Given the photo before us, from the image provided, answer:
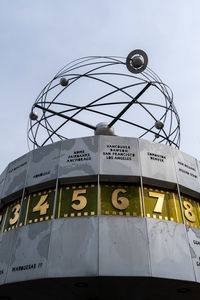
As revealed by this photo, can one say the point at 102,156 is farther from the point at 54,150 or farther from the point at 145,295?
the point at 145,295

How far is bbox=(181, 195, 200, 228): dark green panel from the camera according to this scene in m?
13.3

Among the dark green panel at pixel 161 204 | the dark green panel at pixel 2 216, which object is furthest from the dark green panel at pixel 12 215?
the dark green panel at pixel 161 204

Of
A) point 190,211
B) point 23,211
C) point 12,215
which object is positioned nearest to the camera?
point 23,211

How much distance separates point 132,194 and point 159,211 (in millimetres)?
1333

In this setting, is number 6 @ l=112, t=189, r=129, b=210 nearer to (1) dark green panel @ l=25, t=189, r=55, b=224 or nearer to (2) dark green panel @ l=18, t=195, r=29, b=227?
(1) dark green panel @ l=25, t=189, r=55, b=224

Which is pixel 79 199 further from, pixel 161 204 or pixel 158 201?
pixel 161 204

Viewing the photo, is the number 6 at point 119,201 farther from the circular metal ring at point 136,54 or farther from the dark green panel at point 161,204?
the circular metal ring at point 136,54

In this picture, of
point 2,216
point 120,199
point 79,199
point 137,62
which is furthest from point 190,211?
point 2,216

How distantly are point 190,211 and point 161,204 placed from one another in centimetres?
162

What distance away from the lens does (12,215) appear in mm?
14141

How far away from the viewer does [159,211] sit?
12.8 metres

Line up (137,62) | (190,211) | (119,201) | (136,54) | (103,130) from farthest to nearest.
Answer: (103,130) → (136,54) → (137,62) → (190,211) → (119,201)

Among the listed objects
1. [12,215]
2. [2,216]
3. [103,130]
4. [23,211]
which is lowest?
[23,211]

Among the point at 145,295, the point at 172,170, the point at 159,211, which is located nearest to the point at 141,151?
the point at 172,170
